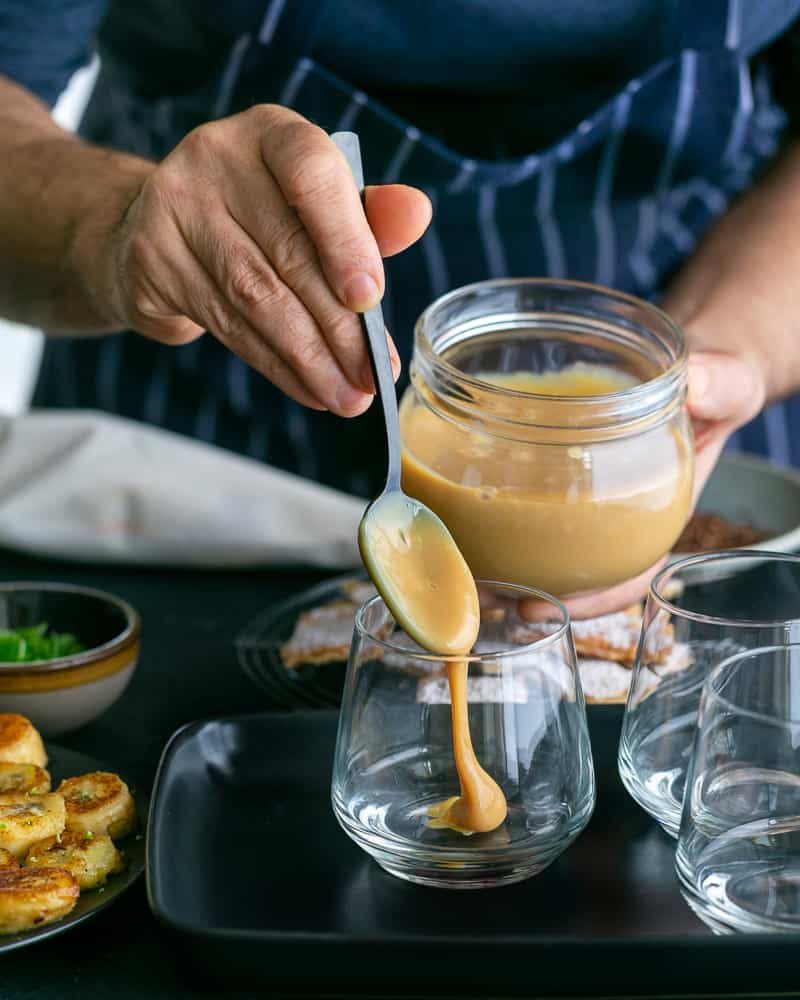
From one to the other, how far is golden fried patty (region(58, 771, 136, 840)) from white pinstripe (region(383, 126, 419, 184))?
81cm

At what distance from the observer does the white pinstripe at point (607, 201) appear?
1431 mm

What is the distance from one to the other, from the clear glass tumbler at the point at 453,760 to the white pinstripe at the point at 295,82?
784 millimetres

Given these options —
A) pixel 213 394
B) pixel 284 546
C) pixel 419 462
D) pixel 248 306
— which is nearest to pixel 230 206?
pixel 248 306

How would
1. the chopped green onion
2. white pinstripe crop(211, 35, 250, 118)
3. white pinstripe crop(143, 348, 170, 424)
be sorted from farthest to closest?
white pinstripe crop(143, 348, 170, 424) → white pinstripe crop(211, 35, 250, 118) → the chopped green onion

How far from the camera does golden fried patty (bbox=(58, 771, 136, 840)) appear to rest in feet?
2.58

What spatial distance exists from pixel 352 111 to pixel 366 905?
3.00 ft

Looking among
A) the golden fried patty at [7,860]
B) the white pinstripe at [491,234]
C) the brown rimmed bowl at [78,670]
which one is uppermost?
the white pinstripe at [491,234]

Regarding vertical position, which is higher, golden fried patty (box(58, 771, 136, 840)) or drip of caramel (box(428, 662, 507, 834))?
drip of caramel (box(428, 662, 507, 834))

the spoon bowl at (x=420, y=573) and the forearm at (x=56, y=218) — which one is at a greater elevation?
the spoon bowl at (x=420, y=573)

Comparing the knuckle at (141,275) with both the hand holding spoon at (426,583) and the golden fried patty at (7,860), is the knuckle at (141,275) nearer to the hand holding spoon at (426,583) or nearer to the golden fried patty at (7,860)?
the hand holding spoon at (426,583)

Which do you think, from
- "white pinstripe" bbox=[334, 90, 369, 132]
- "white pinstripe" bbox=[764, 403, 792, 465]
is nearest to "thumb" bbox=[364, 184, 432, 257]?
"white pinstripe" bbox=[334, 90, 369, 132]

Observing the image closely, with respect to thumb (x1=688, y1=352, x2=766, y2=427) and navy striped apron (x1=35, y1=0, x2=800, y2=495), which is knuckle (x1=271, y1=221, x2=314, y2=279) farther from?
navy striped apron (x1=35, y1=0, x2=800, y2=495)

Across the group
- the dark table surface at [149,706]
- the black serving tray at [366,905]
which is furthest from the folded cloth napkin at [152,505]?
the black serving tray at [366,905]

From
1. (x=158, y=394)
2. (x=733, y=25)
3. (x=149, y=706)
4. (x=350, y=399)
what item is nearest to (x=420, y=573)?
(x=350, y=399)
